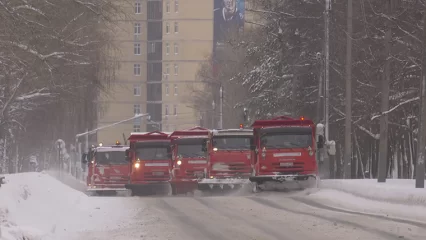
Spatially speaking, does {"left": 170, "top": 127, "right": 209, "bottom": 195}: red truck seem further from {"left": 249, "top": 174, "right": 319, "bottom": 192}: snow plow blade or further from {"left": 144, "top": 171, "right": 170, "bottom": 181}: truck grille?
{"left": 249, "top": 174, "right": 319, "bottom": 192}: snow plow blade

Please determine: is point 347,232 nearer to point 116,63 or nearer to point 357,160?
point 116,63

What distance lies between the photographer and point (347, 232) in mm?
16938

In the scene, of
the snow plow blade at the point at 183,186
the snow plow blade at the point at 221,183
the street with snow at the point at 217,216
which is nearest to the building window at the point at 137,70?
the snow plow blade at the point at 183,186

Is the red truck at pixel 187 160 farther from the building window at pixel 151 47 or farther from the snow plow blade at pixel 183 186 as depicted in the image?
the building window at pixel 151 47

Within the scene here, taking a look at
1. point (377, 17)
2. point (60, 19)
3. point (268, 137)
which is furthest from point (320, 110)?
point (60, 19)

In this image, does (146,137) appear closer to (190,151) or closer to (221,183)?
(190,151)

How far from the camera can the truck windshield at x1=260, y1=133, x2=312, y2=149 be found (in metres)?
33.0

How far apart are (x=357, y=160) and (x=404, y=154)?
7.37 m

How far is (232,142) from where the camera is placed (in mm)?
36406

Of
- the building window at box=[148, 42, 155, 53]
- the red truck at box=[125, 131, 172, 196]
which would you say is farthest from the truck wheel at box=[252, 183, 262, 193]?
the building window at box=[148, 42, 155, 53]

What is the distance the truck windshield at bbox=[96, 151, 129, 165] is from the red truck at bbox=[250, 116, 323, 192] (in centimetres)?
1118

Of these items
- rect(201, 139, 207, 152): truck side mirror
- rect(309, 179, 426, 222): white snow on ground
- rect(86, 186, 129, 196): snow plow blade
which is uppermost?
rect(201, 139, 207, 152): truck side mirror

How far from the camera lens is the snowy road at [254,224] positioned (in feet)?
54.5

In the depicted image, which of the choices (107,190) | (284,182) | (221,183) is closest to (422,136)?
(284,182)
